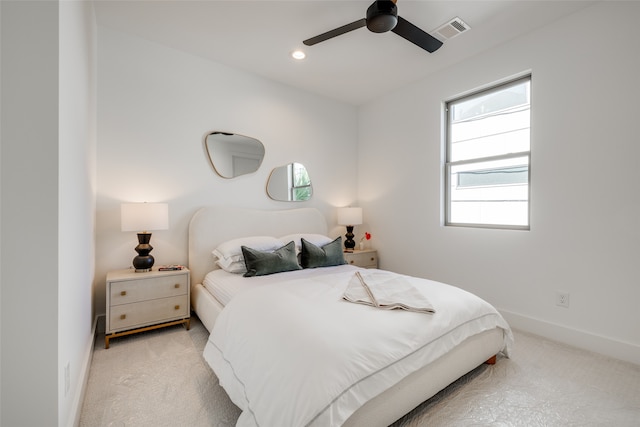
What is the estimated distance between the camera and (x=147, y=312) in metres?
2.43

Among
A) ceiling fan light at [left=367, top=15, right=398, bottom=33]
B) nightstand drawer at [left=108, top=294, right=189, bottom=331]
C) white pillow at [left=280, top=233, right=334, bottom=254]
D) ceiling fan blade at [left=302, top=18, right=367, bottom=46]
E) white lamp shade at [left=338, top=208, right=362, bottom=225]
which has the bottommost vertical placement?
nightstand drawer at [left=108, top=294, right=189, bottom=331]

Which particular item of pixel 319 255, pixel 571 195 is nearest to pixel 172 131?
pixel 319 255

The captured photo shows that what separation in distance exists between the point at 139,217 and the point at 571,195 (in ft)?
12.0

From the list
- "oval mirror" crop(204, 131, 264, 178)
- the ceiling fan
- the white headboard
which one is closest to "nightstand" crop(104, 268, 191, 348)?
the white headboard

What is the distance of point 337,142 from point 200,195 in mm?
2112

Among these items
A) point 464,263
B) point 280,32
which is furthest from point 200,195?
point 464,263

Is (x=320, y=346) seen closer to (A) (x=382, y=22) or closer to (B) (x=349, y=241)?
(A) (x=382, y=22)

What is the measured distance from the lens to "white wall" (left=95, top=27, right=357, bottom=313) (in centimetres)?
262

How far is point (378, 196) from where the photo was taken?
4086 mm

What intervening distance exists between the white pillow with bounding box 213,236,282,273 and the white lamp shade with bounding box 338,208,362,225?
1215mm

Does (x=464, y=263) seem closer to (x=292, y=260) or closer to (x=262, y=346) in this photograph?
(x=292, y=260)

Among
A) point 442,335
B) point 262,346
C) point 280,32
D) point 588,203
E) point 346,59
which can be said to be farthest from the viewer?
point 346,59

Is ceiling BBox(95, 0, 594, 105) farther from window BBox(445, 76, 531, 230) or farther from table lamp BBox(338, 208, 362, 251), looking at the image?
table lamp BBox(338, 208, 362, 251)

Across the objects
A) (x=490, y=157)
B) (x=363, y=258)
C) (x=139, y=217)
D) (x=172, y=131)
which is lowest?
(x=363, y=258)
